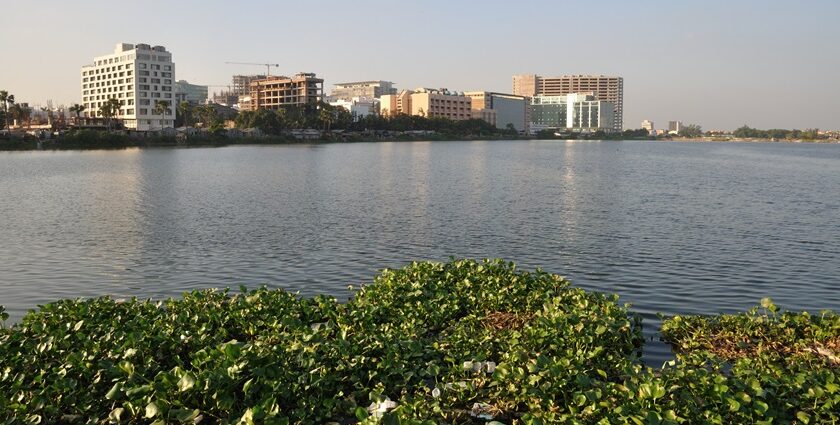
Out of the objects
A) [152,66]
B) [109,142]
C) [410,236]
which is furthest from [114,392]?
[152,66]

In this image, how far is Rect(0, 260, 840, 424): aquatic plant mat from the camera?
35.6ft

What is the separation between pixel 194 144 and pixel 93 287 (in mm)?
156048

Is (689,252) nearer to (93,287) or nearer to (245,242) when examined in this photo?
(245,242)

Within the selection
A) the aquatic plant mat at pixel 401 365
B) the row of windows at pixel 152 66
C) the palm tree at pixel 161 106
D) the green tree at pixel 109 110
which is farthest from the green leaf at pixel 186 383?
the row of windows at pixel 152 66

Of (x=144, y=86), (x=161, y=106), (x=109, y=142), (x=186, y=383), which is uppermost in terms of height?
(x=144, y=86)

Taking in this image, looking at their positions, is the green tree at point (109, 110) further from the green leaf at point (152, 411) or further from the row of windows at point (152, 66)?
the green leaf at point (152, 411)

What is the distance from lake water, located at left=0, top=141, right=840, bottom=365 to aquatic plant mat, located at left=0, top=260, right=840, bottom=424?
10.7 ft

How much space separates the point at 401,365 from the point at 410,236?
24.1 m

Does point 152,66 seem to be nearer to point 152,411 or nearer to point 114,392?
point 114,392

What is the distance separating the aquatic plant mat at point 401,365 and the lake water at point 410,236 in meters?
3.25

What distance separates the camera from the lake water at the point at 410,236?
25.5 metres

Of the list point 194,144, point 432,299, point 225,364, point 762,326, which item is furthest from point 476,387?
point 194,144

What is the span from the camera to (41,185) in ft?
214

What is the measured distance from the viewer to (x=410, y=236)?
37219mm
